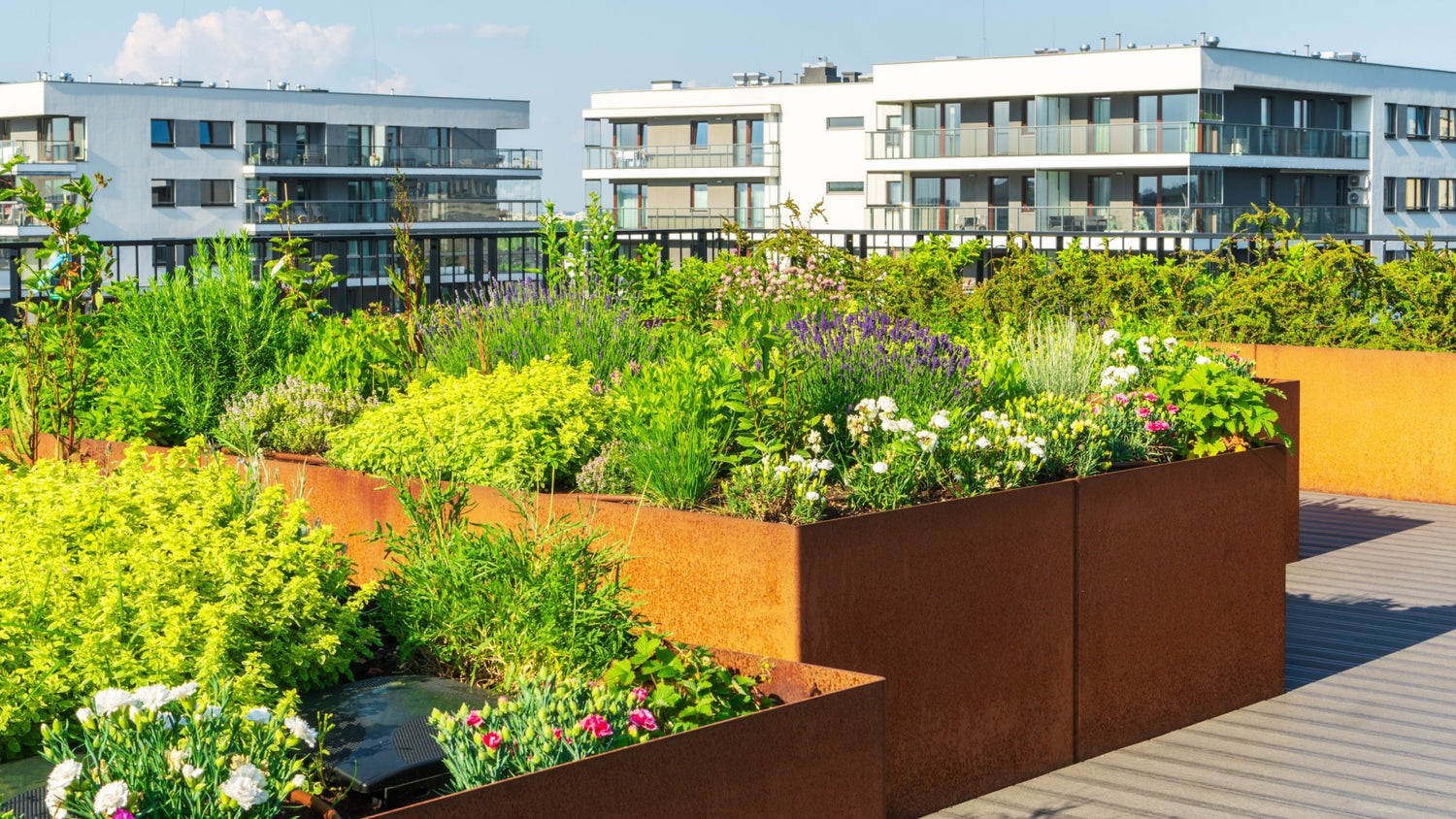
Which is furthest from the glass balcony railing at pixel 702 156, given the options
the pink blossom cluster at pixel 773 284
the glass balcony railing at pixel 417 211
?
the pink blossom cluster at pixel 773 284

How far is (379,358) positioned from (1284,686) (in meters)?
4.45

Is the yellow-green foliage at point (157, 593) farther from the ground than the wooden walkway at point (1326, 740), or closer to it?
farther from the ground

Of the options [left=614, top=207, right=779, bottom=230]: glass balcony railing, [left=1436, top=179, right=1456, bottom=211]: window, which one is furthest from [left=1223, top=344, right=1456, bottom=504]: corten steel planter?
[left=614, top=207, right=779, bottom=230]: glass balcony railing

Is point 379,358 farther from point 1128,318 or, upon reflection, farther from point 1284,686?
point 1284,686

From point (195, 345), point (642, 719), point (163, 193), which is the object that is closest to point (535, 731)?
point (642, 719)

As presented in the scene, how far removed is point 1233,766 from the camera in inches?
219

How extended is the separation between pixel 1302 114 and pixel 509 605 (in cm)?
4968

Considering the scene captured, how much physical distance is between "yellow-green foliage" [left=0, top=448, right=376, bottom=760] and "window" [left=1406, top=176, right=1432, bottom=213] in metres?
53.5

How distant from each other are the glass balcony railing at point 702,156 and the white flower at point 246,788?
59744 millimetres

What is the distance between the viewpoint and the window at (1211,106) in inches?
1784

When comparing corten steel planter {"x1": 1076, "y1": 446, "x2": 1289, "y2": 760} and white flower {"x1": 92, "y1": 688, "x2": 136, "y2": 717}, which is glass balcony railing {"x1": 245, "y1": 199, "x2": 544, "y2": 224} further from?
white flower {"x1": 92, "y1": 688, "x2": 136, "y2": 717}

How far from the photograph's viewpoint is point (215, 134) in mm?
64625

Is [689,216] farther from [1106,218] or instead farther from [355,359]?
[355,359]

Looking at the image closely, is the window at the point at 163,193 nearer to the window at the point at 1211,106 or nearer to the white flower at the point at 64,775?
the window at the point at 1211,106
